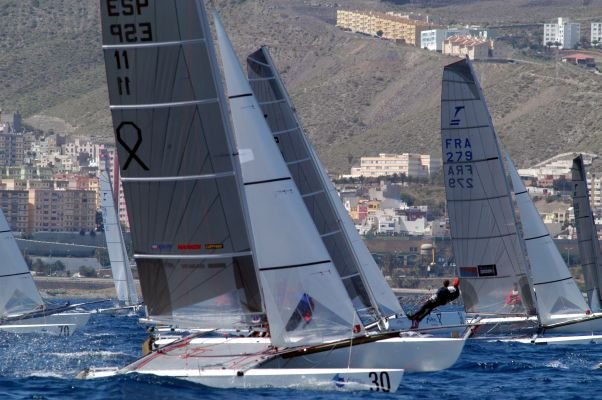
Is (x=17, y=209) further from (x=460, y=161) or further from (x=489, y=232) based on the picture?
(x=489, y=232)

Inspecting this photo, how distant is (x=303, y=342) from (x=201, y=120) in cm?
316

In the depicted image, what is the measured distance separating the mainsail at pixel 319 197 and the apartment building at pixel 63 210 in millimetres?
142801

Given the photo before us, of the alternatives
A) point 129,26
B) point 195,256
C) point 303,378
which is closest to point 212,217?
point 195,256

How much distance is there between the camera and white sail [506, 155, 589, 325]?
3228 centimetres

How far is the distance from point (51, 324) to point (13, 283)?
2677 mm

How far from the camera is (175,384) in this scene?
72.0ft

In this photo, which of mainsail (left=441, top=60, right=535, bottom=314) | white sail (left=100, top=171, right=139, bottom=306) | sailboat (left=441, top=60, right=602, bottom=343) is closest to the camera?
sailboat (left=441, top=60, right=602, bottom=343)

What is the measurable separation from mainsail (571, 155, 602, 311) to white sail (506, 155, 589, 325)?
5041mm

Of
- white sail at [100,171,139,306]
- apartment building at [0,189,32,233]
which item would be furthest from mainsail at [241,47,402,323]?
apartment building at [0,189,32,233]

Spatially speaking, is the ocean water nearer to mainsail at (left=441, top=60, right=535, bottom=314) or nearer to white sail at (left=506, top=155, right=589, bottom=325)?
white sail at (left=506, top=155, right=589, bottom=325)

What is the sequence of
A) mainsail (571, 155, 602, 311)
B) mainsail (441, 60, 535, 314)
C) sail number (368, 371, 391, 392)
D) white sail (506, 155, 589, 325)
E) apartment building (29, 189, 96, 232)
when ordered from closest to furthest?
1. sail number (368, 371, 391, 392)
2. white sail (506, 155, 589, 325)
3. mainsail (441, 60, 535, 314)
4. mainsail (571, 155, 602, 311)
5. apartment building (29, 189, 96, 232)

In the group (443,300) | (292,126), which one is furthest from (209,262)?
(292,126)

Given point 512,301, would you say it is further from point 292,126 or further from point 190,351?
point 190,351

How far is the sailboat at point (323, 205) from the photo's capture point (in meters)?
28.8
